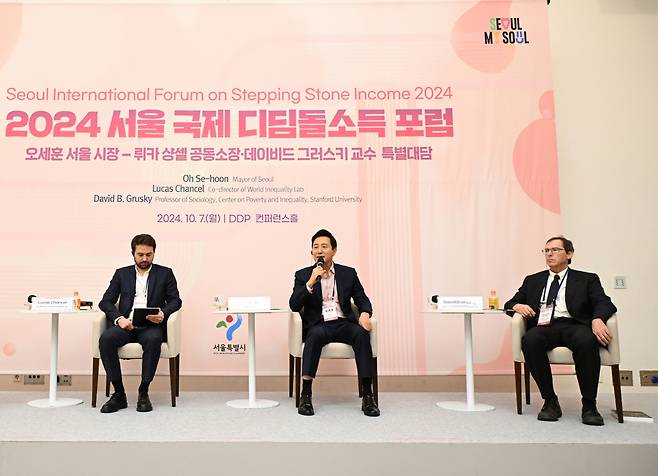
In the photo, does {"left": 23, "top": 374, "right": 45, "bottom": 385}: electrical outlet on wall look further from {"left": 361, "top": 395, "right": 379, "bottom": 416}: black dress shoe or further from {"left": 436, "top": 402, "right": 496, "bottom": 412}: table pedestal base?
{"left": 436, "top": 402, "right": 496, "bottom": 412}: table pedestal base

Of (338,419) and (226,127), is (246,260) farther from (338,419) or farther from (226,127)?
(338,419)

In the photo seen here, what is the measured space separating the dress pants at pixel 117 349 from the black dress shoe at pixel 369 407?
1422mm

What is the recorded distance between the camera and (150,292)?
3.79 meters

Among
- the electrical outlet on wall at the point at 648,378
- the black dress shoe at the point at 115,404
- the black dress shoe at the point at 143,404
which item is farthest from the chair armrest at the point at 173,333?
the electrical outlet on wall at the point at 648,378

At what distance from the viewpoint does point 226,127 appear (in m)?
4.46

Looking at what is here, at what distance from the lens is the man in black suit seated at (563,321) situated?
317cm

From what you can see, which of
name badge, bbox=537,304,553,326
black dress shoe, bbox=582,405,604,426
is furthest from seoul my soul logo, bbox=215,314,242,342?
black dress shoe, bbox=582,405,604,426

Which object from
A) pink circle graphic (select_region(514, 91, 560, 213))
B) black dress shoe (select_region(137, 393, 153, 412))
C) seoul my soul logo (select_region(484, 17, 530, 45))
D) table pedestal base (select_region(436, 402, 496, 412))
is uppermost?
seoul my soul logo (select_region(484, 17, 530, 45))

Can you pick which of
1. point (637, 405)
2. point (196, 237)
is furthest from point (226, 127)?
point (637, 405)

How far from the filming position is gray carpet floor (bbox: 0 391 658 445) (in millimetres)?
2707

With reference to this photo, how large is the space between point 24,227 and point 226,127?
1843 millimetres

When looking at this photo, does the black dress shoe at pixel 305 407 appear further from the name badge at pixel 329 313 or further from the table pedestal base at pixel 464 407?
the table pedestal base at pixel 464 407

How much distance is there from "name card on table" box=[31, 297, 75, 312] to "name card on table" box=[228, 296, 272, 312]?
108cm

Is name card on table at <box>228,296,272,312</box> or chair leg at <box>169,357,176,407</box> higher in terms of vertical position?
name card on table at <box>228,296,272,312</box>
